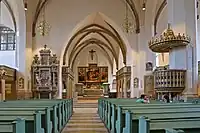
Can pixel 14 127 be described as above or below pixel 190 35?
below

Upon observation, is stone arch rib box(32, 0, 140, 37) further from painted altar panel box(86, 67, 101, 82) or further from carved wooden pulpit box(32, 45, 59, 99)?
painted altar panel box(86, 67, 101, 82)

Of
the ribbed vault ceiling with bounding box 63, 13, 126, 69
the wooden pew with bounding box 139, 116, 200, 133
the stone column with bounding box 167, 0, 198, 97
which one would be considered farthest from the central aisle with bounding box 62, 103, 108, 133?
the ribbed vault ceiling with bounding box 63, 13, 126, 69

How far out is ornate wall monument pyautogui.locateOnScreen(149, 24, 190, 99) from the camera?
1161 centimetres

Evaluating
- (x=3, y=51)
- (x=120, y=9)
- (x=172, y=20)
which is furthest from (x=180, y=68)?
(x=3, y=51)

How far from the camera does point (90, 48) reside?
125 ft

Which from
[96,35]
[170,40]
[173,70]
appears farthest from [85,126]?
[96,35]

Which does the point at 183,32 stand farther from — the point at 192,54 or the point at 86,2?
the point at 86,2

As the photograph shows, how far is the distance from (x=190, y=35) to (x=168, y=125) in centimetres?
945

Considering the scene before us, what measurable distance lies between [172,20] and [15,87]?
34.7ft

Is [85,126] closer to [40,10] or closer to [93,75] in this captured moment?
[40,10]

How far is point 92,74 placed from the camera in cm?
3906

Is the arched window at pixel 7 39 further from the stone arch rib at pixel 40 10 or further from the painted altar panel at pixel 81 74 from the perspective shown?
the painted altar panel at pixel 81 74

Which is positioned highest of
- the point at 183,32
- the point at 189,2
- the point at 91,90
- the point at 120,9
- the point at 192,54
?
the point at 120,9

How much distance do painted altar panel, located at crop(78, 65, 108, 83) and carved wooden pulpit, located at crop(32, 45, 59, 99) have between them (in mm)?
18576
